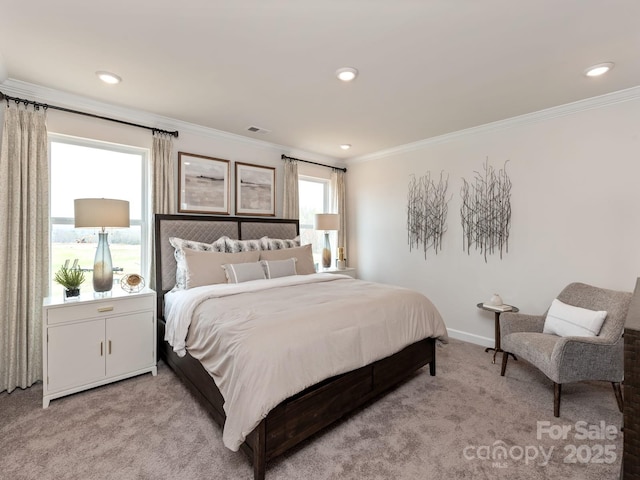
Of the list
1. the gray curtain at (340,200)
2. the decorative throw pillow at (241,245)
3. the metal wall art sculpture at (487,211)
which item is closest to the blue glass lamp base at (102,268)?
the decorative throw pillow at (241,245)

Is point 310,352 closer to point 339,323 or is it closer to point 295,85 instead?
point 339,323

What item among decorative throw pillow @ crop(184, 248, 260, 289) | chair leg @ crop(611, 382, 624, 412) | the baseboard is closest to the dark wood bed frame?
decorative throw pillow @ crop(184, 248, 260, 289)

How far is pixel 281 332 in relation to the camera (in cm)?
180

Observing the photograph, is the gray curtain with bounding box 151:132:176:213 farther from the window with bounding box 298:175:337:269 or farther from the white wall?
the white wall

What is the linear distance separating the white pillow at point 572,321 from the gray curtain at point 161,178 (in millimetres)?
3960

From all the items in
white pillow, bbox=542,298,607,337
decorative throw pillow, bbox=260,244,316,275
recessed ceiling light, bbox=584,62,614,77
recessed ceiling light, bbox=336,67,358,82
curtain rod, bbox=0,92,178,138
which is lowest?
white pillow, bbox=542,298,607,337

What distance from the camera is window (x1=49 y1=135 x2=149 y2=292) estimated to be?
295 cm

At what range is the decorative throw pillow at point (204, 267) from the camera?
2.96 m

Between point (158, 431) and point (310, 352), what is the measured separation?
1256 mm

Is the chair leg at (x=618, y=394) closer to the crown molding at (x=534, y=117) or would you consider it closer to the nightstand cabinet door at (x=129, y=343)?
the crown molding at (x=534, y=117)

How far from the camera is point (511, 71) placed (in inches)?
95.2

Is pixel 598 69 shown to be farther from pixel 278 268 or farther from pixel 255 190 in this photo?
pixel 255 190

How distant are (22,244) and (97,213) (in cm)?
68

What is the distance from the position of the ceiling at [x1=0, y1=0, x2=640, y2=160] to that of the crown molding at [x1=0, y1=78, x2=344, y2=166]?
0.35 ft
